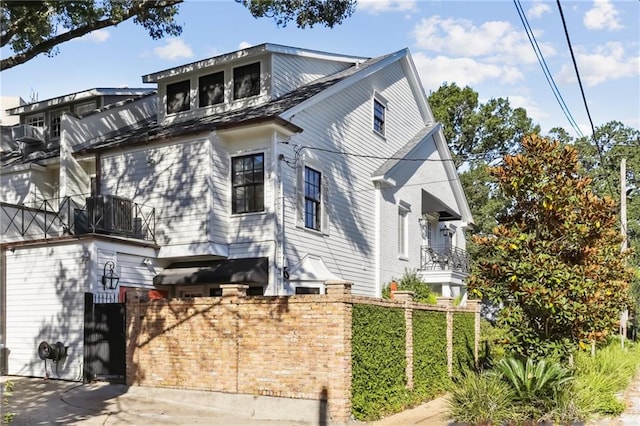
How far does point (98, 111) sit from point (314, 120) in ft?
23.9

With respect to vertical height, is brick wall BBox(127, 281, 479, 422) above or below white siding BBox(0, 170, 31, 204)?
below

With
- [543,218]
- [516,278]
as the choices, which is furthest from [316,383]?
[543,218]

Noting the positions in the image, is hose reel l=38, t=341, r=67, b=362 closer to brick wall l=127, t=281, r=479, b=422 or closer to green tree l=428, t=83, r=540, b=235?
brick wall l=127, t=281, r=479, b=422

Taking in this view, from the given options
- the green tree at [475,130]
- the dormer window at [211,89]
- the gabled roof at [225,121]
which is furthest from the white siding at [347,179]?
the green tree at [475,130]

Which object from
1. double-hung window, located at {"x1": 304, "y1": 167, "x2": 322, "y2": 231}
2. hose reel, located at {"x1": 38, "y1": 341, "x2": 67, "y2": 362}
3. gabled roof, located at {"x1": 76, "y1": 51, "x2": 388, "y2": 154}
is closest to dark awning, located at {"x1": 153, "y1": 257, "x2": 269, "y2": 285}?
double-hung window, located at {"x1": 304, "y1": 167, "x2": 322, "y2": 231}

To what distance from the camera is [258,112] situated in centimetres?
1798

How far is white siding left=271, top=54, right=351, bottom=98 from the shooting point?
19391 mm

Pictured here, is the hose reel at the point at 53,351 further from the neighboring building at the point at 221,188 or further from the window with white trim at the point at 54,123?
the window with white trim at the point at 54,123

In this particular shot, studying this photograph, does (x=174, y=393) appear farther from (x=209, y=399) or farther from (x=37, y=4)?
(x=37, y=4)

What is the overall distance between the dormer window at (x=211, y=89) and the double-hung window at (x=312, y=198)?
3554 mm

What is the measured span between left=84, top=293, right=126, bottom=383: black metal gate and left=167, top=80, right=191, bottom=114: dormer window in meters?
7.17

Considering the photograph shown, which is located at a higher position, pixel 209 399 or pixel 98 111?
pixel 98 111

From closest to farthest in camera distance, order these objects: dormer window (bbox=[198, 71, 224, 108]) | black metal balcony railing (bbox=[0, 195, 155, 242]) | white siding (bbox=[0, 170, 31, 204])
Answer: black metal balcony railing (bbox=[0, 195, 155, 242])
dormer window (bbox=[198, 71, 224, 108])
white siding (bbox=[0, 170, 31, 204])

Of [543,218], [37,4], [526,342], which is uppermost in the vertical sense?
[37,4]
